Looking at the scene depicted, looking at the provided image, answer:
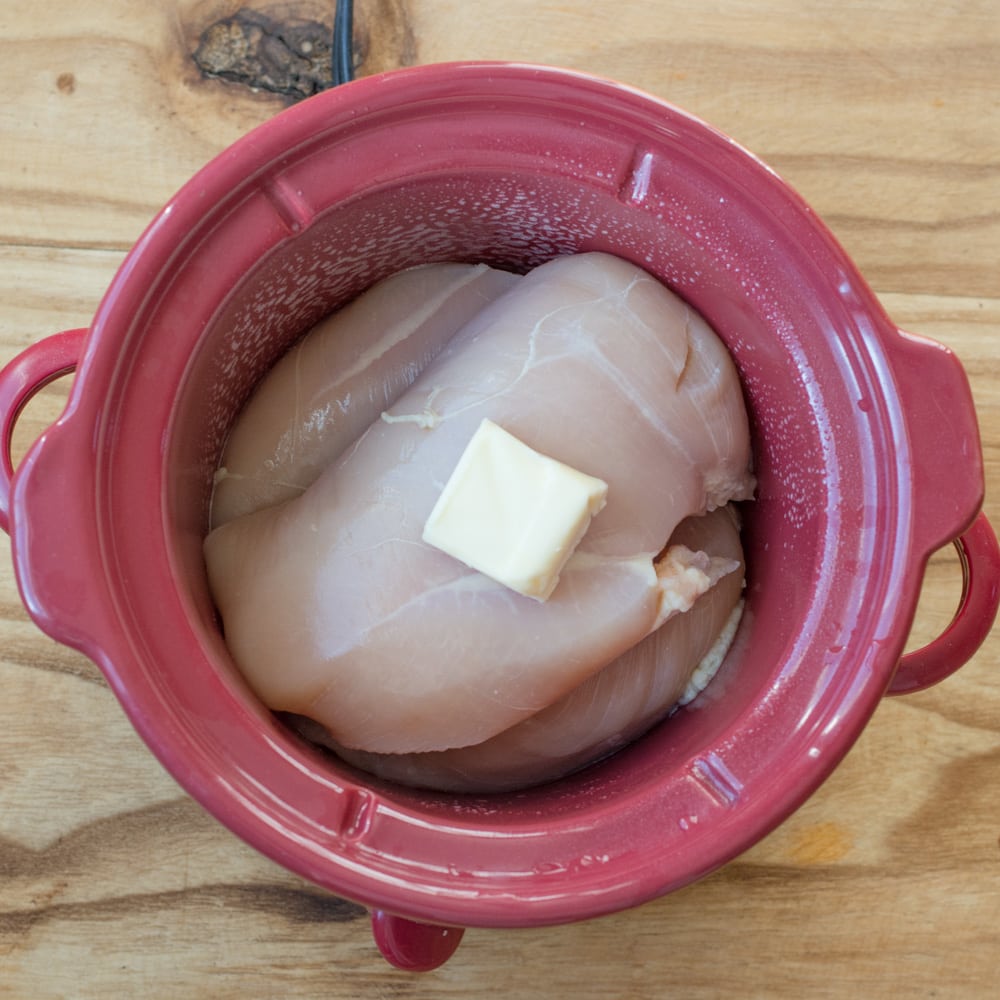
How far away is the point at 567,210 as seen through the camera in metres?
0.68

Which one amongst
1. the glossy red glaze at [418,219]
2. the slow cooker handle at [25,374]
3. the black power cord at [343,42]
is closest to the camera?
the glossy red glaze at [418,219]

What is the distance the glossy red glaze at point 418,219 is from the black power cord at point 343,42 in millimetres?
243

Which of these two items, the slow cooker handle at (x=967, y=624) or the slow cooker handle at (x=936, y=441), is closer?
the slow cooker handle at (x=936, y=441)

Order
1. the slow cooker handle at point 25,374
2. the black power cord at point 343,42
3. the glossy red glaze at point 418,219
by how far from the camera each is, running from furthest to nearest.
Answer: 1. the black power cord at point 343,42
2. the slow cooker handle at point 25,374
3. the glossy red glaze at point 418,219

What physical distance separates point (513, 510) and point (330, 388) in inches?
8.2

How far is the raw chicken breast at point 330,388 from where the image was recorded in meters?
0.75

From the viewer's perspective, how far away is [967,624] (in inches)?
28.3

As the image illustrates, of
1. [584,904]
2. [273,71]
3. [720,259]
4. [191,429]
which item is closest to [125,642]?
[191,429]

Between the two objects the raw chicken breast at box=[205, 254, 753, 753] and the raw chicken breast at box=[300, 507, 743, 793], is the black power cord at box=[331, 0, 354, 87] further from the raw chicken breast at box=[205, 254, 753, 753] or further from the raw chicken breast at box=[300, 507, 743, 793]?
the raw chicken breast at box=[300, 507, 743, 793]

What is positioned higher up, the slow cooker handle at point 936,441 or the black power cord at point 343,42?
the black power cord at point 343,42

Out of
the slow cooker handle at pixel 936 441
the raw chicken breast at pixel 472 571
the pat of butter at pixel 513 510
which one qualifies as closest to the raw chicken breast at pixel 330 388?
the raw chicken breast at pixel 472 571

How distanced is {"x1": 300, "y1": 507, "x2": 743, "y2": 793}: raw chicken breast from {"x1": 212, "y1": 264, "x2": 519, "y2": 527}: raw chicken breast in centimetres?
18

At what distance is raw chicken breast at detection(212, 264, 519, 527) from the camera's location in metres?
0.75

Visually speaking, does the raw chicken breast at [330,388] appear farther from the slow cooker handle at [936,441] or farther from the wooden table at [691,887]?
the slow cooker handle at [936,441]
